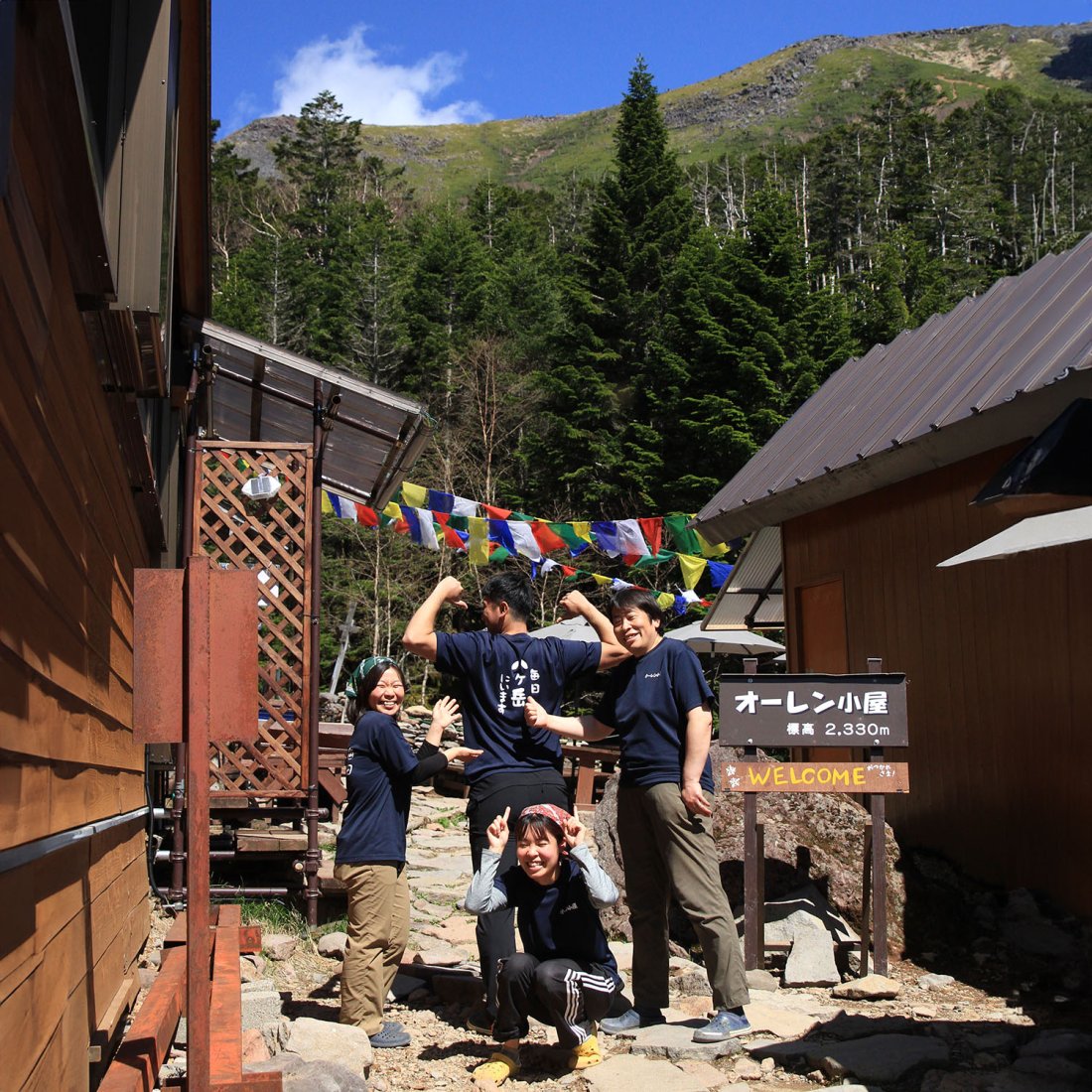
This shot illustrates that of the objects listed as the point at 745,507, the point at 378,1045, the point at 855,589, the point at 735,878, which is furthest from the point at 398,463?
the point at 378,1045

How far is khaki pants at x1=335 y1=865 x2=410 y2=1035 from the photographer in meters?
4.95

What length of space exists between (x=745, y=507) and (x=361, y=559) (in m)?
20.5

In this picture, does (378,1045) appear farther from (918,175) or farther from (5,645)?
(918,175)

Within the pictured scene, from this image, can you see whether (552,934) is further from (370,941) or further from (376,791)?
(376,791)

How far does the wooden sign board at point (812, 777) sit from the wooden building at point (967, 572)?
1.09 m

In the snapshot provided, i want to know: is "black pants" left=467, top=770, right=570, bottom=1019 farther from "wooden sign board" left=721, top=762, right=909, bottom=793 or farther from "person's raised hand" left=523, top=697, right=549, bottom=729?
"wooden sign board" left=721, top=762, right=909, bottom=793

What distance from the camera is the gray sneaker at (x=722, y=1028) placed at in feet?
15.6

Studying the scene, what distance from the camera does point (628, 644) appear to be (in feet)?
17.6

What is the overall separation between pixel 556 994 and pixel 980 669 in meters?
4.40

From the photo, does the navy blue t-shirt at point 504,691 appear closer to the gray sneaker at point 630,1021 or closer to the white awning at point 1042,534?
Answer: the gray sneaker at point 630,1021

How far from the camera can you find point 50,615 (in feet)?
9.92

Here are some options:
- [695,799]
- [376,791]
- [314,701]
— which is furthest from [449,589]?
[314,701]

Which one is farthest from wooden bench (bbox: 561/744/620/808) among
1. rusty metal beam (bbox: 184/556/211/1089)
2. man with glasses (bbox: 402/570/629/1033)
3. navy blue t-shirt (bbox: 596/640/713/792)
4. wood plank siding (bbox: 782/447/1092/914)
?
rusty metal beam (bbox: 184/556/211/1089)

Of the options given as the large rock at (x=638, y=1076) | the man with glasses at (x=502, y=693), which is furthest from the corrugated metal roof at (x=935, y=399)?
the large rock at (x=638, y=1076)
